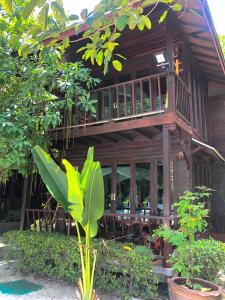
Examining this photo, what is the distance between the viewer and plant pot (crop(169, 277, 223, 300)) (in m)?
4.12

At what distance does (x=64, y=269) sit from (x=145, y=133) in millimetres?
3962

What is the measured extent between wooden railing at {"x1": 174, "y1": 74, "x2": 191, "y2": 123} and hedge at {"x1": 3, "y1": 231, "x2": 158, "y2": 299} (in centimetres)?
326

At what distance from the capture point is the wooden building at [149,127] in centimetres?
666

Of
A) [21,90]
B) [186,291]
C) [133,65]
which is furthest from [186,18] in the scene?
[186,291]

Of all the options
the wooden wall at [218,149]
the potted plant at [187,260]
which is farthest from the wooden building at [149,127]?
the potted plant at [187,260]

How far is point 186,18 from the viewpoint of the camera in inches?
267

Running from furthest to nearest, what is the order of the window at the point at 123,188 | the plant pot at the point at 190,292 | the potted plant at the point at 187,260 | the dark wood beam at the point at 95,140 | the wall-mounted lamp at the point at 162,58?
the dark wood beam at the point at 95,140, the window at the point at 123,188, the wall-mounted lamp at the point at 162,58, the potted plant at the point at 187,260, the plant pot at the point at 190,292

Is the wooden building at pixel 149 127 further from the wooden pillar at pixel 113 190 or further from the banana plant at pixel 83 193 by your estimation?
the banana plant at pixel 83 193

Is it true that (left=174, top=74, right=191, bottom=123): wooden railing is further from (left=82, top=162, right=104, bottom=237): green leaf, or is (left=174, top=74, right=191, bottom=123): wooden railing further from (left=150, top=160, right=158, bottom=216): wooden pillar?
(left=82, top=162, right=104, bottom=237): green leaf

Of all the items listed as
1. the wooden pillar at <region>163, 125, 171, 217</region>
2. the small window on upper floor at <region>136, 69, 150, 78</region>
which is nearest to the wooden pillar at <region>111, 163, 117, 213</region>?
the small window on upper floor at <region>136, 69, 150, 78</region>

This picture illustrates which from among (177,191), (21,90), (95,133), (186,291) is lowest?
(186,291)

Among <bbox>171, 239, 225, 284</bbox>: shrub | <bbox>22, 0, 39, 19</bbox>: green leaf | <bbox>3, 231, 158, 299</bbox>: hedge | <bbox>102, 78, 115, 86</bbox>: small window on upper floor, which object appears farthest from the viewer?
<bbox>102, 78, 115, 86</bbox>: small window on upper floor

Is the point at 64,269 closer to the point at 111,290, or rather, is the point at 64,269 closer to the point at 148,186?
the point at 111,290

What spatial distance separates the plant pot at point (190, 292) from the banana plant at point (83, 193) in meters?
1.28
